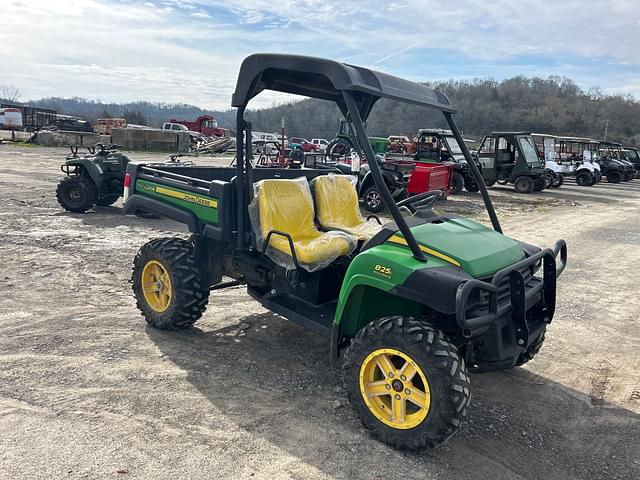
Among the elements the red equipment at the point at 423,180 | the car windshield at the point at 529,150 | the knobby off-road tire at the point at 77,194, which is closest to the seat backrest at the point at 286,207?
the knobby off-road tire at the point at 77,194

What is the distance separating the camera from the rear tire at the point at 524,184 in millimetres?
17031

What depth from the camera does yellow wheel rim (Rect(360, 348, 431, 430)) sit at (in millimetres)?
2625

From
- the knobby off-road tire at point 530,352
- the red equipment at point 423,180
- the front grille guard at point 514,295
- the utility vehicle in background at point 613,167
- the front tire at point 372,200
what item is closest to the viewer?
the front grille guard at point 514,295

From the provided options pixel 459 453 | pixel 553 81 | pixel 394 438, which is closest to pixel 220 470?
pixel 394 438

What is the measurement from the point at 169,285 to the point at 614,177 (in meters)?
25.4

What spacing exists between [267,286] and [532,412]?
76.3 inches

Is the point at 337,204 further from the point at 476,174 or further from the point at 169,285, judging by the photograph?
the point at 169,285

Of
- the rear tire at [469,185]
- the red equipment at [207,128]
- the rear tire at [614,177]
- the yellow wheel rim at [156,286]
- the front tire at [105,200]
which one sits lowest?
the yellow wheel rim at [156,286]

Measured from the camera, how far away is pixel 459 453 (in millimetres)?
2729

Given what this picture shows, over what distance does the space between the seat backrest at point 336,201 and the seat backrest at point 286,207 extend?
13 centimetres

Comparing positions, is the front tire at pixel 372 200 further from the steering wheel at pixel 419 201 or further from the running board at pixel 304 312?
the running board at pixel 304 312

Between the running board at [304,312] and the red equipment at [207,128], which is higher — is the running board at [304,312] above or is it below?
below

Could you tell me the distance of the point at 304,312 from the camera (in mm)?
3498

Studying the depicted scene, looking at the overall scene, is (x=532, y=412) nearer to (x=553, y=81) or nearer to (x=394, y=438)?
(x=394, y=438)
